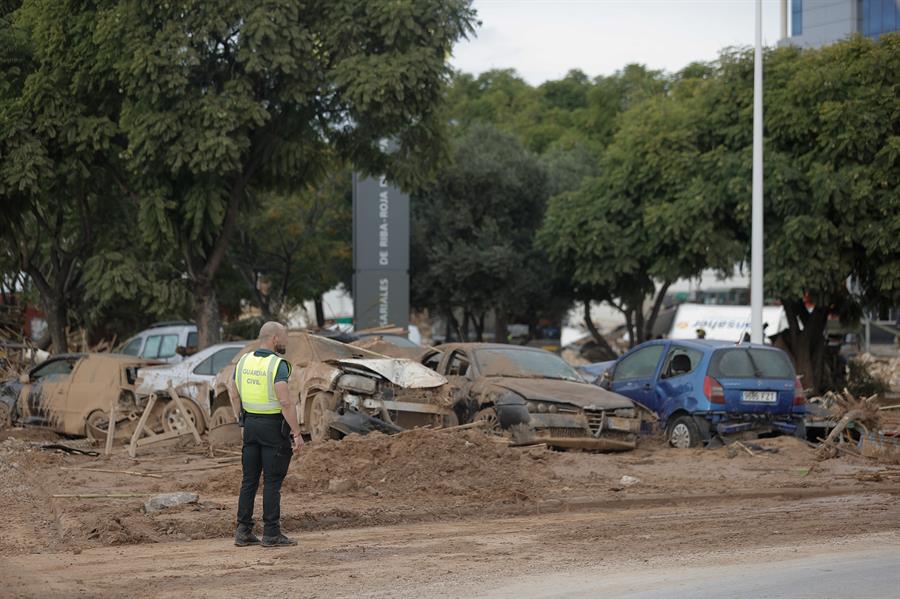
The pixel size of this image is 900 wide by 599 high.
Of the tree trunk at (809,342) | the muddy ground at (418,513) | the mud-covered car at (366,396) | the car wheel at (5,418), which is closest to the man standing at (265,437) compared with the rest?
the muddy ground at (418,513)

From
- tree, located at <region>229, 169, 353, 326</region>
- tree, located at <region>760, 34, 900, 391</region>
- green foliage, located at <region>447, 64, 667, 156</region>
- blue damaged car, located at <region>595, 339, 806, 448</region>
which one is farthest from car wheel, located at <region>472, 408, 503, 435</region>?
green foliage, located at <region>447, 64, 667, 156</region>

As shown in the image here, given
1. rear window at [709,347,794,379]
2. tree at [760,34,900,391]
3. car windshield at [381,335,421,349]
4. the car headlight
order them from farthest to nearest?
tree at [760,34,900,391] → car windshield at [381,335,421,349] → rear window at [709,347,794,379] → the car headlight

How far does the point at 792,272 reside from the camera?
27.5 m

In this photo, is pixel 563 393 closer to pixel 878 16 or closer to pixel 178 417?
pixel 178 417

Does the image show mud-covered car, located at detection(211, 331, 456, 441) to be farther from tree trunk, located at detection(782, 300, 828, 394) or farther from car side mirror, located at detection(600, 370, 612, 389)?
tree trunk, located at detection(782, 300, 828, 394)

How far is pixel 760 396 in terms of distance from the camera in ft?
52.8


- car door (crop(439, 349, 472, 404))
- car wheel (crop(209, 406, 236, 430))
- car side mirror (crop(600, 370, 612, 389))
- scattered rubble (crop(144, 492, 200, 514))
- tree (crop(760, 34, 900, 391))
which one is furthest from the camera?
tree (crop(760, 34, 900, 391))

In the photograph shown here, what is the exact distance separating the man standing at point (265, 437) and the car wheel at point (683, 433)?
8241 millimetres

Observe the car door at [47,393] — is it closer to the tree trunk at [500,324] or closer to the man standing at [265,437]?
the man standing at [265,437]

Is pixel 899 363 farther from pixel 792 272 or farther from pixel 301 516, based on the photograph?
pixel 301 516

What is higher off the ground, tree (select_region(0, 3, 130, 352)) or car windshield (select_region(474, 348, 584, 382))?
tree (select_region(0, 3, 130, 352))

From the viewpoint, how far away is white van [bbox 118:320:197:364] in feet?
86.8

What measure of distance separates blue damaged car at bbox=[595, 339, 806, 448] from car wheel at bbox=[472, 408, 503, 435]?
298 cm

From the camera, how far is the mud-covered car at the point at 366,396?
14484 mm
